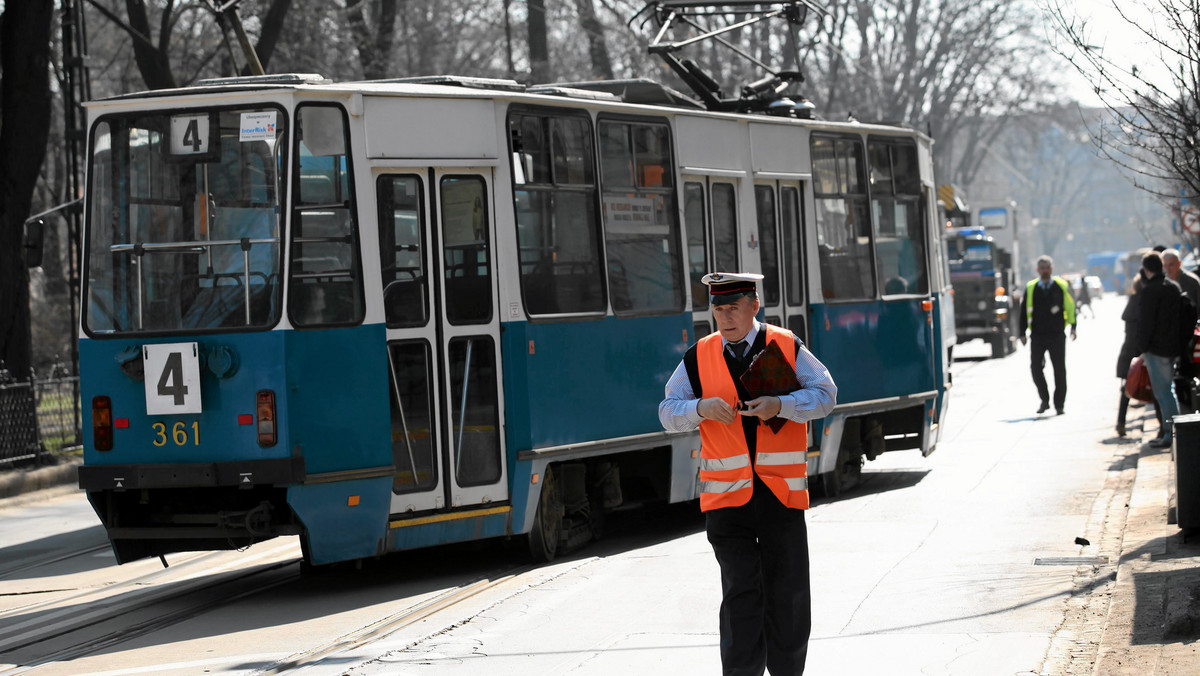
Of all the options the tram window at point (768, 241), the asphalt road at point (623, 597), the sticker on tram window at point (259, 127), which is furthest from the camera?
the tram window at point (768, 241)

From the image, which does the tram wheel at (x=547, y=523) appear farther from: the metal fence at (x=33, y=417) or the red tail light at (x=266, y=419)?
the metal fence at (x=33, y=417)

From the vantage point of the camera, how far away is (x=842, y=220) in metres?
13.5

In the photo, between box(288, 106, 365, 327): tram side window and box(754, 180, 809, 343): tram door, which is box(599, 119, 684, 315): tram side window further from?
box(288, 106, 365, 327): tram side window

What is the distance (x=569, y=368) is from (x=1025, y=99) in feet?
141

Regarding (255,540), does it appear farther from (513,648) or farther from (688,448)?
(688,448)

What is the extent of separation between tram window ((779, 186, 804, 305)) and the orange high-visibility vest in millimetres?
6939

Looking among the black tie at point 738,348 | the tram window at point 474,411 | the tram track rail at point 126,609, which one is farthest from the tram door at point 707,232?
the black tie at point 738,348

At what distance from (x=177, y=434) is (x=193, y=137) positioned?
172 cm

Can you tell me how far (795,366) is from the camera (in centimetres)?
593

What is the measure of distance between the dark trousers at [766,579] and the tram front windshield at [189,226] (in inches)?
156

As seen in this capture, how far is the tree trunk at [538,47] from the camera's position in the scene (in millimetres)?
27656

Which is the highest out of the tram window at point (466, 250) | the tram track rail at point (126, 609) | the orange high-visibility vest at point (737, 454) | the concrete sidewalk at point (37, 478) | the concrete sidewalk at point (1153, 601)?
the tram window at point (466, 250)

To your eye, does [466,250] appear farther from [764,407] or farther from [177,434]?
[764,407]

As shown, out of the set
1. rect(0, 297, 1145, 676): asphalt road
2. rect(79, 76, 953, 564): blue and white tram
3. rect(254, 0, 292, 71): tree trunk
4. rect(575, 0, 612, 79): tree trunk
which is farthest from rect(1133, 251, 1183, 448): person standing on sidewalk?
rect(575, 0, 612, 79): tree trunk
